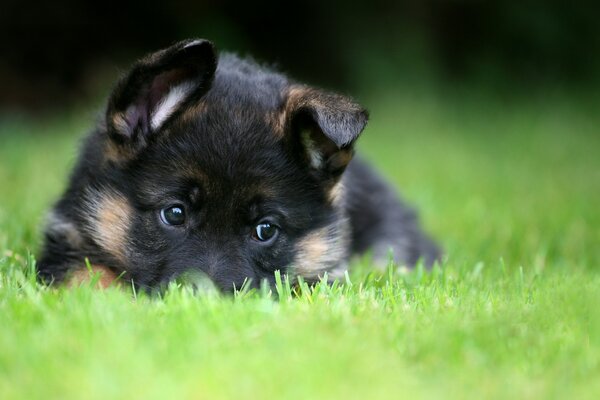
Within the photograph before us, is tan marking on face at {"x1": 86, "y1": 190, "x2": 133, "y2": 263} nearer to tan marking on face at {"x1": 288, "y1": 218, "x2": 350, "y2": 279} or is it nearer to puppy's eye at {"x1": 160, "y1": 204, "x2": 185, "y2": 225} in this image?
puppy's eye at {"x1": 160, "y1": 204, "x2": 185, "y2": 225}

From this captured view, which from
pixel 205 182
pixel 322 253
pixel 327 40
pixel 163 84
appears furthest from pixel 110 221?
pixel 327 40

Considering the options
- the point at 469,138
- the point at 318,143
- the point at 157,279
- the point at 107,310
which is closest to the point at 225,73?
the point at 318,143

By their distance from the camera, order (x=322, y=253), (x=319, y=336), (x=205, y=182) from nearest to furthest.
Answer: (x=319, y=336) → (x=205, y=182) → (x=322, y=253)

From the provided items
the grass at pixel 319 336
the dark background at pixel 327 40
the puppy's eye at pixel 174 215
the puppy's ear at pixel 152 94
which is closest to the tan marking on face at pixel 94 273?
the grass at pixel 319 336

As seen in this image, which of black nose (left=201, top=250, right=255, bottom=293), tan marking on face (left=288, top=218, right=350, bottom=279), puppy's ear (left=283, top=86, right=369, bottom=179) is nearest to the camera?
black nose (left=201, top=250, right=255, bottom=293)

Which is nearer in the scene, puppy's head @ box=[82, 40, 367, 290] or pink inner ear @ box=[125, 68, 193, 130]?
puppy's head @ box=[82, 40, 367, 290]

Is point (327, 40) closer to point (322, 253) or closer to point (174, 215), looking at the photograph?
point (322, 253)

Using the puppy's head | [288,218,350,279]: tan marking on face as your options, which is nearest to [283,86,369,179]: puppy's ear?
the puppy's head

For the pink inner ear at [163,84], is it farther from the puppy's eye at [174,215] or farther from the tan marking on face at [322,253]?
the tan marking on face at [322,253]
